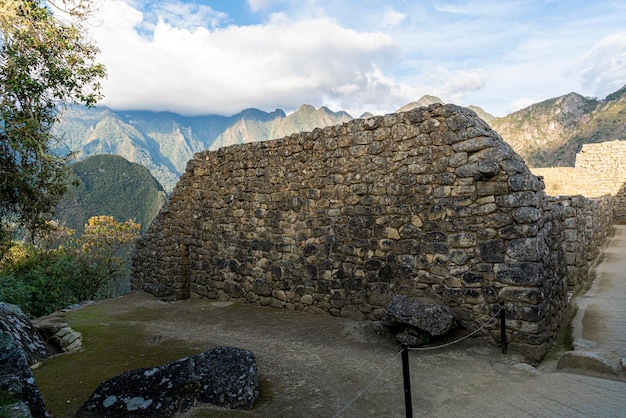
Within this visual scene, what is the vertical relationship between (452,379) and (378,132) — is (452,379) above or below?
below

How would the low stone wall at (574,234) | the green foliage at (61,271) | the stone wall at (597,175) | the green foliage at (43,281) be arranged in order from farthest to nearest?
the stone wall at (597,175) < the green foliage at (61,271) < the green foliage at (43,281) < the low stone wall at (574,234)

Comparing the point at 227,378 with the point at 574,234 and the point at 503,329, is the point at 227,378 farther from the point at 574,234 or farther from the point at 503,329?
the point at 574,234

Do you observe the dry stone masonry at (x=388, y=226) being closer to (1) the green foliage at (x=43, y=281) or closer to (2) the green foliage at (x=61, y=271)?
(1) the green foliage at (x=43, y=281)

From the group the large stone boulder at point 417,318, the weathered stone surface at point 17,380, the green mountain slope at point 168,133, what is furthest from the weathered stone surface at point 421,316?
the green mountain slope at point 168,133

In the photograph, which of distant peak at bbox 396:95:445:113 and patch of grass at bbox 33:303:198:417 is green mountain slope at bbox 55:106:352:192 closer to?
distant peak at bbox 396:95:445:113

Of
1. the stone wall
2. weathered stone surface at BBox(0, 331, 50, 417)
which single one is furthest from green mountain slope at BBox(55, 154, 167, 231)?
weathered stone surface at BBox(0, 331, 50, 417)

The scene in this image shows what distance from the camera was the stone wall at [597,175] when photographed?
18.7m

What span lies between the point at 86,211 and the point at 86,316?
40.2m

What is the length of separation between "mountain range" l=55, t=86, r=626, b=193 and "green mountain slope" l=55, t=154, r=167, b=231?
4.85 metres

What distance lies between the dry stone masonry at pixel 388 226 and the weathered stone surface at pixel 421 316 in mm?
325

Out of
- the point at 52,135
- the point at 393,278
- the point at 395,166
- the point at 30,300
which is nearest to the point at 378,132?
the point at 395,166

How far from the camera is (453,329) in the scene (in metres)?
5.50

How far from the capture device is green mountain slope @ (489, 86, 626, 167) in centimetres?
4556

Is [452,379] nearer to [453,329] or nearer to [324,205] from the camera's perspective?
[453,329]
